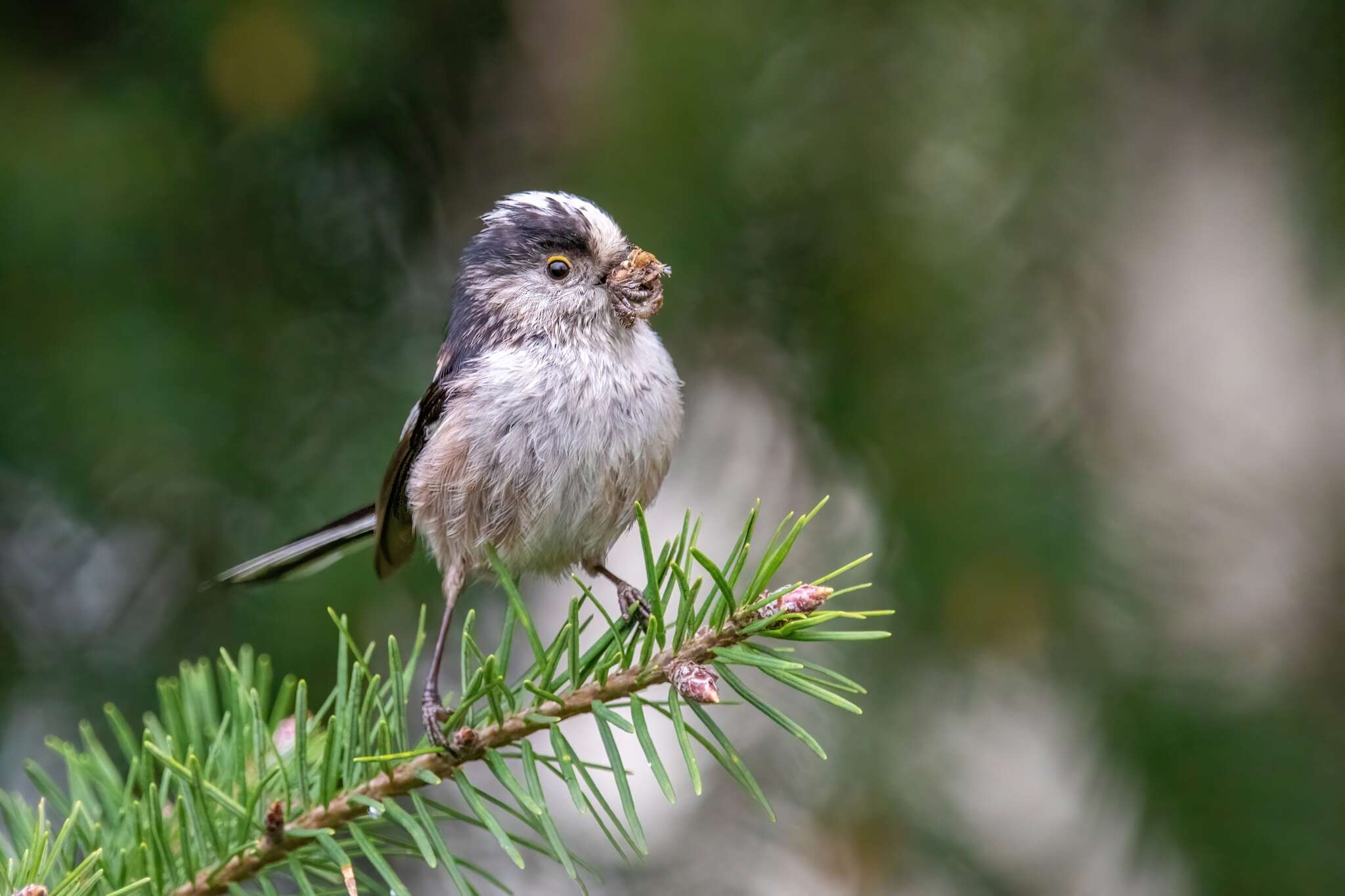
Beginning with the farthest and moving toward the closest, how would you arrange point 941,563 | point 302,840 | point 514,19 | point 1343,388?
point 1343,388, point 514,19, point 941,563, point 302,840

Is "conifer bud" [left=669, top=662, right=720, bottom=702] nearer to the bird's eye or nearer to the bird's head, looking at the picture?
the bird's head

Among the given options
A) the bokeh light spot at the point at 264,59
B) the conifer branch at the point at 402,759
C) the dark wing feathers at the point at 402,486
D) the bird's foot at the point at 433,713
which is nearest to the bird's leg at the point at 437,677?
the bird's foot at the point at 433,713

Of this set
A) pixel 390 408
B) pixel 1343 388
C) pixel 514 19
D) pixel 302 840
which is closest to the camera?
pixel 302 840

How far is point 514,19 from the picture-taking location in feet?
7.35

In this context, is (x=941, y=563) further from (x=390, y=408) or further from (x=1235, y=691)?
(x=390, y=408)

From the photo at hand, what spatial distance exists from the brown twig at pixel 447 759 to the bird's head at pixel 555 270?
79cm

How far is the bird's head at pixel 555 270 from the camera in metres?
1.85

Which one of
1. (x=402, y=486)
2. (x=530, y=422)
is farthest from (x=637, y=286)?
(x=402, y=486)

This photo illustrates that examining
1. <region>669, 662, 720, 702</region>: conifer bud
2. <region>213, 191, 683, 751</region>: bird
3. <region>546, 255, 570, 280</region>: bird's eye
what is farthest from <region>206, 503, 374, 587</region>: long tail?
<region>669, 662, 720, 702</region>: conifer bud

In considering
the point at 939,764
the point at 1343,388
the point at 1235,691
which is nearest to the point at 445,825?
the point at 939,764

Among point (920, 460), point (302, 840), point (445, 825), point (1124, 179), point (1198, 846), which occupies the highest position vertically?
point (1124, 179)

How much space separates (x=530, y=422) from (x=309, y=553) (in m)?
0.46

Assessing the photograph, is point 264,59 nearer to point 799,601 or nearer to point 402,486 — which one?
point 402,486

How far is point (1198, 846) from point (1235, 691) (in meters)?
0.28
